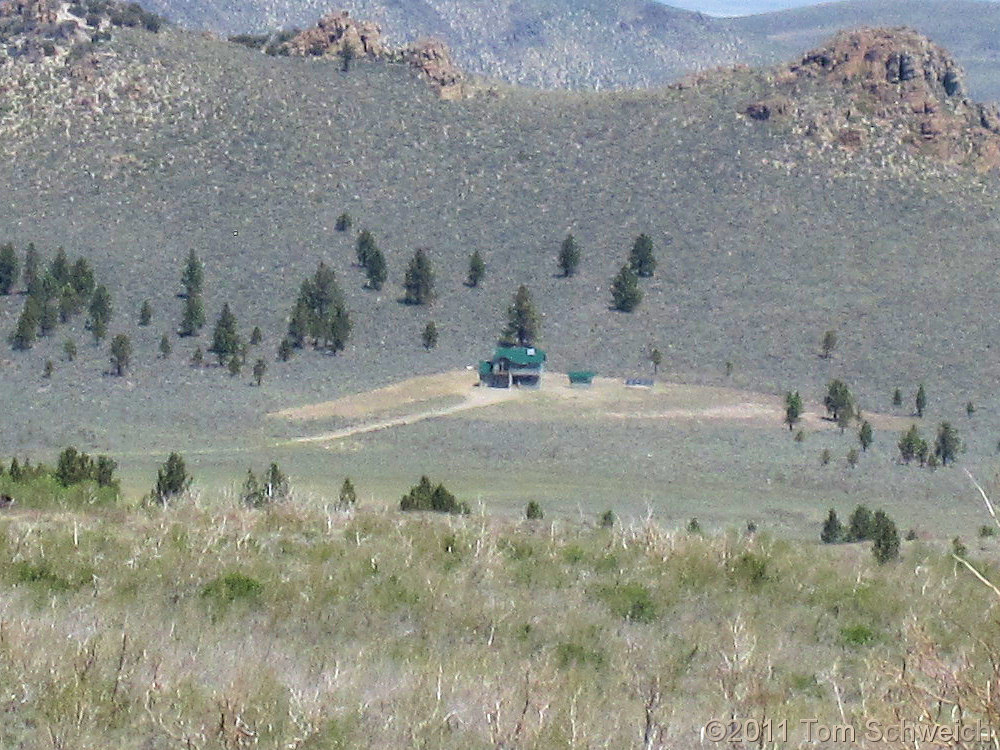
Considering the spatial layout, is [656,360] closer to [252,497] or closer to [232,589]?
[252,497]

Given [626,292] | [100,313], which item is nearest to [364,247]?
[626,292]

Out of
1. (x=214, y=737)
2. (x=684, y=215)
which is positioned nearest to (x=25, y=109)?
(x=684, y=215)

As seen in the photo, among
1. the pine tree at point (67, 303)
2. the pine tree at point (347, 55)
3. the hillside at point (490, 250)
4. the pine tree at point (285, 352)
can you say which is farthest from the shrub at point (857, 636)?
the pine tree at point (347, 55)

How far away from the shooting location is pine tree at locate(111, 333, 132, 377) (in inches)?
1886

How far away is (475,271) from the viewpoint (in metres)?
59.5

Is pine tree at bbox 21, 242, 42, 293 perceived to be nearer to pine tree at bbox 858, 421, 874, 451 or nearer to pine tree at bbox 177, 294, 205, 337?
pine tree at bbox 177, 294, 205, 337

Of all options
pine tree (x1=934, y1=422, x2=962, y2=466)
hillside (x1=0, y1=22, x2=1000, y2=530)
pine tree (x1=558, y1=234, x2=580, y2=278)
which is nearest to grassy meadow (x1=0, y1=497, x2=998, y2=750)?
hillside (x1=0, y1=22, x2=1000, y2=530)

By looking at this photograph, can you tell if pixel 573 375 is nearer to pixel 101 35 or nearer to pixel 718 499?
pixel 718 499

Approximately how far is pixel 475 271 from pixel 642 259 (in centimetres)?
784

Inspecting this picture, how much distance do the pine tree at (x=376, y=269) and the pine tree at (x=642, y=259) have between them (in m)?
11.5

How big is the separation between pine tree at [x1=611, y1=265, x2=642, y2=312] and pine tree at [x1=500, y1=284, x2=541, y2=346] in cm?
533

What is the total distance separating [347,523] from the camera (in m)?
12.4

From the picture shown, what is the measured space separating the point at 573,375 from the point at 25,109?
121 ft

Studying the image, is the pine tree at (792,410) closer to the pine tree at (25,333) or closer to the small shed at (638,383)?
the small shed at (638,383)
